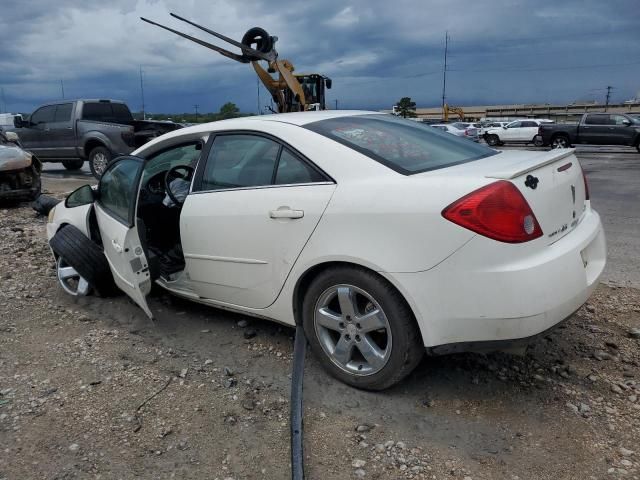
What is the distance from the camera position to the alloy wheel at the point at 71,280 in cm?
442

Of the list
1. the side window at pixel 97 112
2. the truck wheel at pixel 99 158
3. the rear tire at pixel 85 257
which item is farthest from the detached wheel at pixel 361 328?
the side window at pixel 97 112

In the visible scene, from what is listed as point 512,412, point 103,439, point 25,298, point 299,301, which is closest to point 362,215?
point 299,301

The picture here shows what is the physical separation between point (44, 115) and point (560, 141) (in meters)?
20.6

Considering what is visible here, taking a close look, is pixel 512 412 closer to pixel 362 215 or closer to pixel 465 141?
pixel 362 215

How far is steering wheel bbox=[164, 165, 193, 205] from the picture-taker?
14.3 feet

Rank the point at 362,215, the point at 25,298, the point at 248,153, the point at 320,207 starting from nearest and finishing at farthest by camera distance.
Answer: the point at 362,215 < the point at 320,207 < the point at 248,153 < the point at 25,298

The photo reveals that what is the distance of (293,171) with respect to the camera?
3.10 m

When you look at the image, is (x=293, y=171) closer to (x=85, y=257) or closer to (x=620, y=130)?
(x=85, y=257)

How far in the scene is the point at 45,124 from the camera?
1377 cm

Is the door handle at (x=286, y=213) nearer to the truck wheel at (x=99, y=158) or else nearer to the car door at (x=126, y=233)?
the car door at (x=126, y=233)

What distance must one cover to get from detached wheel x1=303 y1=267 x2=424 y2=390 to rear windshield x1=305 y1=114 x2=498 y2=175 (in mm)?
655

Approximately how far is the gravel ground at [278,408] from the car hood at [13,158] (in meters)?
5.62

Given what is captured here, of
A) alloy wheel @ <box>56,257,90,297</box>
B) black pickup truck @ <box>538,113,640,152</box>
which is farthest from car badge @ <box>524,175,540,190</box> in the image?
Result: black pickup truck @ <box>538,113,640,152</box>

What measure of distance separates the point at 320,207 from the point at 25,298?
3.20 m
